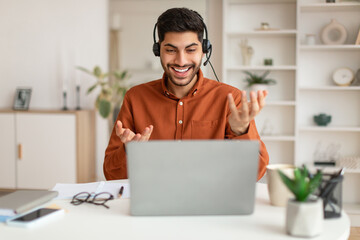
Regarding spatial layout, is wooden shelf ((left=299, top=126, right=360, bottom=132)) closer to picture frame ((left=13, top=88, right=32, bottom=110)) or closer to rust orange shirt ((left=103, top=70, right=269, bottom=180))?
rust orange shirt ((left=103, top=70, right=269, bottom=180))

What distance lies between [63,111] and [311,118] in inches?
93.2

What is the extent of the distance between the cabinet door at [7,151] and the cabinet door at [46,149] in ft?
0.21

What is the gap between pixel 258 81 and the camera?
3.69m

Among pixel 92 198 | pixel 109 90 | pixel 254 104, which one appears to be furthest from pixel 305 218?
pixel 109 90

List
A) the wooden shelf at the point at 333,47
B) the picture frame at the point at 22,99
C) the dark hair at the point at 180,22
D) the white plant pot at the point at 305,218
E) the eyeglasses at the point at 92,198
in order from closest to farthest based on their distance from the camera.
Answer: the white plant pot at the point at 305,218
the eyeglasses at the point at 92,198
the dark hair at the point at 180,22
the wooden shelf at the point at 333,47
the picture frame at the point at 22,99

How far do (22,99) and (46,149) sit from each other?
25.6 inches

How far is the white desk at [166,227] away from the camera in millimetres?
889

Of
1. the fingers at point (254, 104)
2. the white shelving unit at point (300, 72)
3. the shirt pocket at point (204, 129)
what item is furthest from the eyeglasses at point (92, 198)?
the white shelving unit at point (300, 72)

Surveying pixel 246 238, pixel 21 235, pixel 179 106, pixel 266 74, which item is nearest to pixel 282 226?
pixel 246 238

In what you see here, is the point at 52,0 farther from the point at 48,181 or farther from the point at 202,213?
the point at 202,213

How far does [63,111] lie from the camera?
3.86 m

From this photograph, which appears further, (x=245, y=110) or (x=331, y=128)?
(x=331, y=128)

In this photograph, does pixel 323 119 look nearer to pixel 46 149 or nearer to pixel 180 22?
pixel 180 22

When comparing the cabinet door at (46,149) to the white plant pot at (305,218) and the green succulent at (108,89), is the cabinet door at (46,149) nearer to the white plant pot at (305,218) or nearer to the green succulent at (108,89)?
the green succulent at (108,89)
